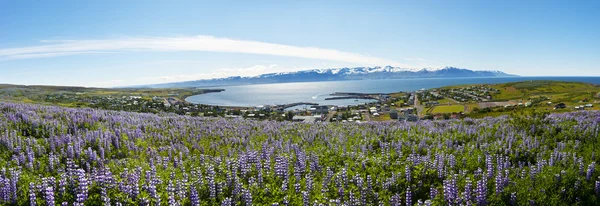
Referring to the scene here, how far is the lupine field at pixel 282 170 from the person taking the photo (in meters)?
7.48

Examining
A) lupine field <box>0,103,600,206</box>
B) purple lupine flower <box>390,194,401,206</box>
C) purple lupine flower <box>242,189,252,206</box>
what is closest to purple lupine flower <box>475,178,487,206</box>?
lupine field <box>0,103,600,206</box>

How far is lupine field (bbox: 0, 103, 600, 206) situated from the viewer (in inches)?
295

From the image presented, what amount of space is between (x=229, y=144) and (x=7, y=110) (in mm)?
13019

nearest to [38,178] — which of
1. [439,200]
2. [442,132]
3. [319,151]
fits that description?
[319,151]

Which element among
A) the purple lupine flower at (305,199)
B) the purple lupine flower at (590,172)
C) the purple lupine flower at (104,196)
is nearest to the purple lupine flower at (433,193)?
the purple lupine flower at (305,199)

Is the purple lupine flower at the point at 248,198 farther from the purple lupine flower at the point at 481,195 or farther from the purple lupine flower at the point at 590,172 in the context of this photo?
the purple lupine flower at the point at 590,172

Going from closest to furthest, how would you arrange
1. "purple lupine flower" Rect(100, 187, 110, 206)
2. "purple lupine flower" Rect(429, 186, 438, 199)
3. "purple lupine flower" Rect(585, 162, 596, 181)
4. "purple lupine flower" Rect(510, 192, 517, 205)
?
1. "purple lupine flower" Rect(100, 187, 110, 206)
2. "purple lupine flower" Rect(510, 192, 517, 205)
3. "purple lupine flower" Rect(429, 186, 438, 199)
4. "purple lupine flower" Rect(585, 162, 596, 181)

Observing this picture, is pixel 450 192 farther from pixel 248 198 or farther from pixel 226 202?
pixel 226 202

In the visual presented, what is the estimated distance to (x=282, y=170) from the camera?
9570 mm

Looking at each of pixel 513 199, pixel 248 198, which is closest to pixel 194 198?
pixel 248 198

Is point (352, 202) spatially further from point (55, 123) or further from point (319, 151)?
point (55, 123)

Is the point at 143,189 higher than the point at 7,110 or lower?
lower

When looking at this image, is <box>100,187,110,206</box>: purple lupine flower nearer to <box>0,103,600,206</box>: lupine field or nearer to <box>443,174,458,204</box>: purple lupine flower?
<box>0,103,600,206</box>: lupine field

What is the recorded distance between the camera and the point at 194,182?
8.18 m
